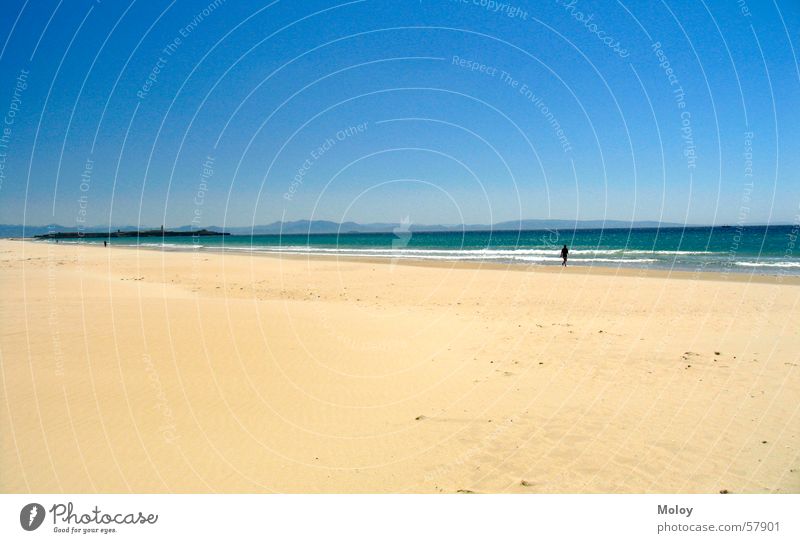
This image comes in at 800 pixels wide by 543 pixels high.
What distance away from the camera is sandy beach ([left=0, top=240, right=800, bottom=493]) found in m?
5.75

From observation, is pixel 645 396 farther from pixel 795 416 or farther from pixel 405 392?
pixel 405 392

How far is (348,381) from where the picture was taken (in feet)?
31.4

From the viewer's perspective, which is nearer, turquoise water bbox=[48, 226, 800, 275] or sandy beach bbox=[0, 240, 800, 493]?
sandy beach bbox=[0, 240, 800, 493]

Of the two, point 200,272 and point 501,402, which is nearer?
point 501,402

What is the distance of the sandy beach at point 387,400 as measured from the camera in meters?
5.75

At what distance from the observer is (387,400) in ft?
28.2

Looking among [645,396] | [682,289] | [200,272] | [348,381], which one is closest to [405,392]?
[348,381]

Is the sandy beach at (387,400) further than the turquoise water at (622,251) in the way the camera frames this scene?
No

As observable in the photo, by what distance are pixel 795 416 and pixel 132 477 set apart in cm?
990

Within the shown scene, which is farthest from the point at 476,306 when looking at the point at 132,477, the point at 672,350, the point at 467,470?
the point at 132,477

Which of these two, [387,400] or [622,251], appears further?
[622,251]

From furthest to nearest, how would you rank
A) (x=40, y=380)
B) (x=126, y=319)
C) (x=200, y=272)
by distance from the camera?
(x=200, y=272)
(x=126, y=319)
(x=40, y=380)

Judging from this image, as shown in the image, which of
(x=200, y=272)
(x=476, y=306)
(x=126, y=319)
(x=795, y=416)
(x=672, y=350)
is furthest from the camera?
(x=200, y=272)

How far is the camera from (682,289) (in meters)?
24.6
